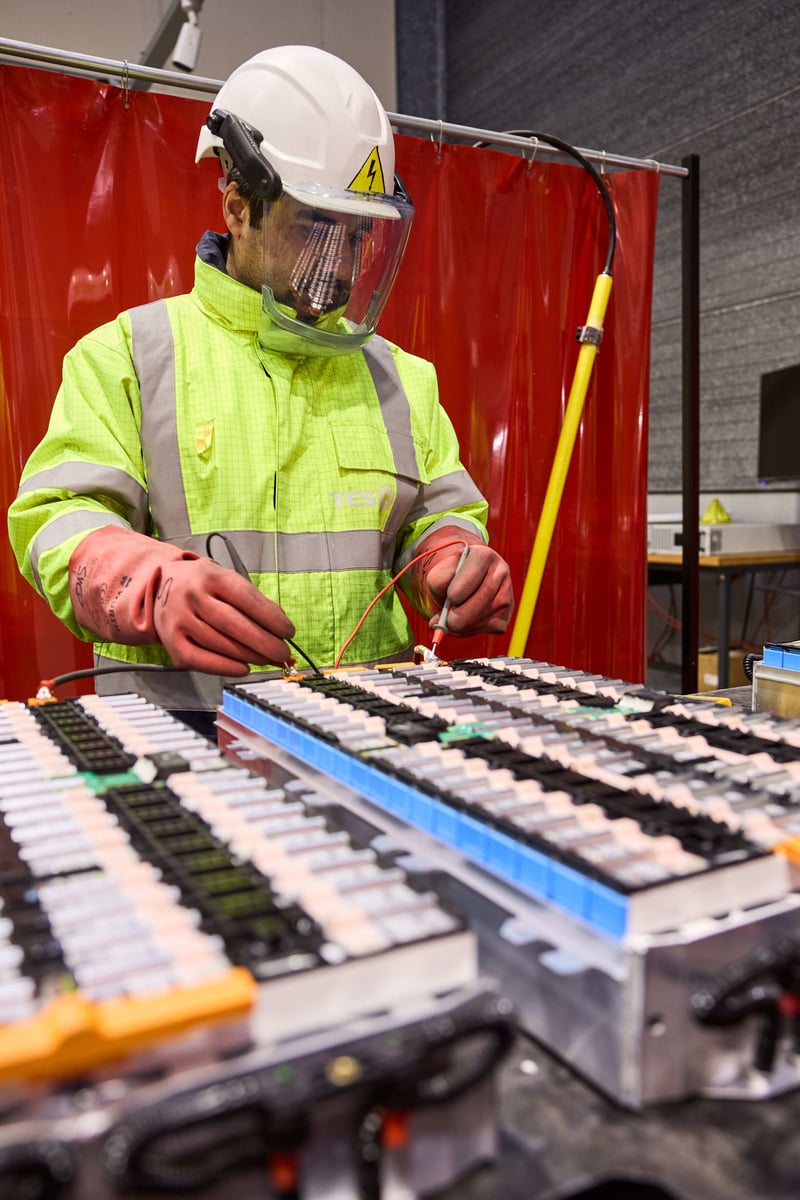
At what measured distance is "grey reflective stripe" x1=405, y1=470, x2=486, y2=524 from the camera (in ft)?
5.54

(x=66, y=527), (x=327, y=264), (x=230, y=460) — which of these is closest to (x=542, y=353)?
(x=327, y=264)

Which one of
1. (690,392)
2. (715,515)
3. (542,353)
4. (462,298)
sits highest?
(462,298)

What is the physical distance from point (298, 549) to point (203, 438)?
0.23 meters

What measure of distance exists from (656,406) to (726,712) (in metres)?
4.04

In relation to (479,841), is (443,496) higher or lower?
higher

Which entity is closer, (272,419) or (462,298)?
(272,419)

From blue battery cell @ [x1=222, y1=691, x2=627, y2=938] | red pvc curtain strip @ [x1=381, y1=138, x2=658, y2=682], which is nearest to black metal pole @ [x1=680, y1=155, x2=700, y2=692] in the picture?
red pvc curtain strip @ [x1=381, y1=138, x2=658, y2=682]

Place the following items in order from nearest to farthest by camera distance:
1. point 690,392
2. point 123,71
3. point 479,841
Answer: point 479,841 → point 123,71 → point 690,392

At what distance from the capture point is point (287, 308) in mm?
1406

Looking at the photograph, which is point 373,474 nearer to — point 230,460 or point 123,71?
point 230,460

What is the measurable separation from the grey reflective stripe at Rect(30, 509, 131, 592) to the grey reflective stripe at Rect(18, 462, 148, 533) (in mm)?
59

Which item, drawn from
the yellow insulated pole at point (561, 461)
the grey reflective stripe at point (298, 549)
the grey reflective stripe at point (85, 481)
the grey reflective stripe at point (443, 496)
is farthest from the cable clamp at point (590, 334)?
the grey reflective stripe at point (85, 481)

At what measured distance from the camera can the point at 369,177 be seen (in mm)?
1420

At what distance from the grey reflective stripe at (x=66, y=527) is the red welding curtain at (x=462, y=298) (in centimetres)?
76
